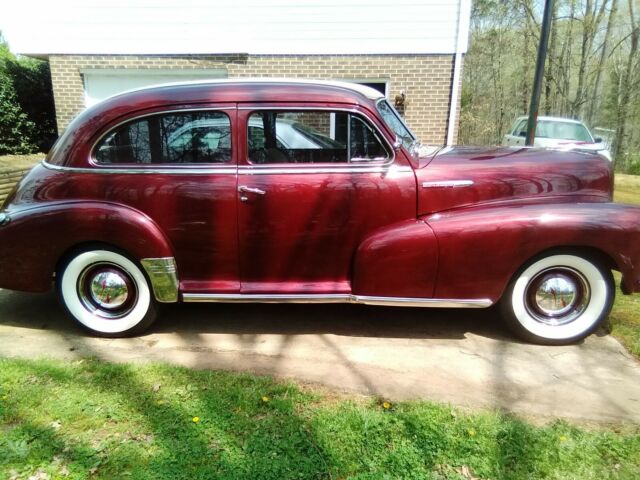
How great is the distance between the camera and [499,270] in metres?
3.10

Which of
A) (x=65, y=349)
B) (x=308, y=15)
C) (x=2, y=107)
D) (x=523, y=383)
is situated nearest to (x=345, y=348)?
(x=523, y=383)

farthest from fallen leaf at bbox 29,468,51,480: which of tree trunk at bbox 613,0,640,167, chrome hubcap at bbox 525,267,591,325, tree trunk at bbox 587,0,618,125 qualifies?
tree trunk at bbox 587,0,618,125

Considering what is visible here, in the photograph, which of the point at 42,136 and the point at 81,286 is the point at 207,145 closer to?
the point at 81,286

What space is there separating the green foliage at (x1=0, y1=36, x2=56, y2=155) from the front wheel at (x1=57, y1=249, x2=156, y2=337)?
9865mm

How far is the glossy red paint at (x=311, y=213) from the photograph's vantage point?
3.07 metres

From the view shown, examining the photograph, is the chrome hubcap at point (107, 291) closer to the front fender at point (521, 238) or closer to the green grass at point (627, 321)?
the front fender at point (521, 238)

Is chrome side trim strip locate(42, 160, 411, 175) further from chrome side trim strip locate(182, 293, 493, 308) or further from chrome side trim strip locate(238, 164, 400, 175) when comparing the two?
chrome side trim strip locate(182, 293, 493, 308)

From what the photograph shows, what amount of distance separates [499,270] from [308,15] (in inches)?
287

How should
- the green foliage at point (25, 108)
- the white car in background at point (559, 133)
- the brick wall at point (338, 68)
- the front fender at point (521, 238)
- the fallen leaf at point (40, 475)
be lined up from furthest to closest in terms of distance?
1. the white car in background at point (559, 133)
2. the green foliage at point (25, 108)
3. the brick wall at point (338, 68)
4. the front fender at point (521, 238)
5. the fallen leaf at point (40, 475)

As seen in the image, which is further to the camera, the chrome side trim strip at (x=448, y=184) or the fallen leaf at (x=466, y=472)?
the chrome side trim strip at (x=448, y=184)

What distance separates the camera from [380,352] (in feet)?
10.6

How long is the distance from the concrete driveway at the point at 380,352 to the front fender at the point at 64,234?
22.9 inches

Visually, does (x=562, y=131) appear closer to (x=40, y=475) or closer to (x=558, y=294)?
(x=558, y=294)

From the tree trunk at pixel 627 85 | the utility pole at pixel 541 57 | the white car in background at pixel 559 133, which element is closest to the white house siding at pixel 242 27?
the utility pole at pixel 541 57
